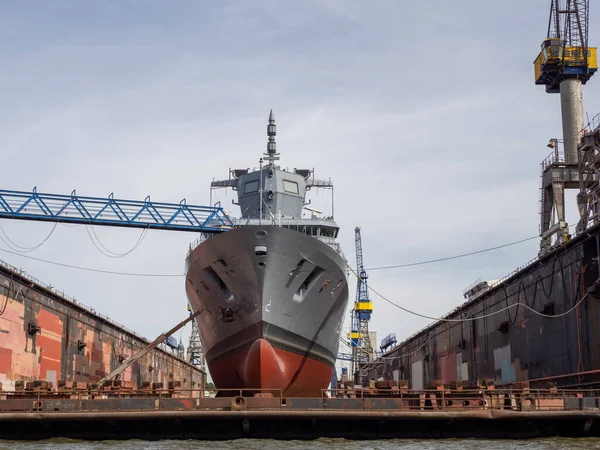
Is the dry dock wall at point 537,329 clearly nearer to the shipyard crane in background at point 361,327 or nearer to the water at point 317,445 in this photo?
the water at point 317,445

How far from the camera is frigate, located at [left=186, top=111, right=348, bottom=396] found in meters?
27.1

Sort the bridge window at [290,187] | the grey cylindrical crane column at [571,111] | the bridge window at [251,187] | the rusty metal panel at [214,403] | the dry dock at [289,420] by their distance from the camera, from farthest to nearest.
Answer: the grey cylindrical crane column at [571,111] < the bridge window at [251,187] < the bridge window at [290,187] < the rusty metal panel at [214,403] < the dry dock at [289,420]

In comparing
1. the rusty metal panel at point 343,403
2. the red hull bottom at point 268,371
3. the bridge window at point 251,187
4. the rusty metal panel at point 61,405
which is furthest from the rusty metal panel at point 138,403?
the bridge window at point 251,187

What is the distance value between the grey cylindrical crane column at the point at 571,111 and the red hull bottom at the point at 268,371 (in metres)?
31.1

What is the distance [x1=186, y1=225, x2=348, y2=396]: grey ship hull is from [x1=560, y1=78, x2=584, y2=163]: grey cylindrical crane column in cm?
2897

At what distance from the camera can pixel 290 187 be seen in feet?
126

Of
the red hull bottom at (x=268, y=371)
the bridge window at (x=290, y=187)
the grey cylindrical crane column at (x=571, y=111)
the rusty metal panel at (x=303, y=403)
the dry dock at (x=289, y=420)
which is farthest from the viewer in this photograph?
the grey cylindrical crane column at (x=571, y=111)

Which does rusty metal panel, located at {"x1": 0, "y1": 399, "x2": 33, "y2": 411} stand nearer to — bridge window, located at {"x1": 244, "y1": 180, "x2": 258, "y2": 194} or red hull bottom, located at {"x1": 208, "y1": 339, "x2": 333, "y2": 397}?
red hull bottom, located at {"x1": 208, "y1": 339, "x2": 333, "y2": 397}

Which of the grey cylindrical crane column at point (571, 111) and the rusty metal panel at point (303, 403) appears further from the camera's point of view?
the grey cylindrical crane column at point (571, 111)

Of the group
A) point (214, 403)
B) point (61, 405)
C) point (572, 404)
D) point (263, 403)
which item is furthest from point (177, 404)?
point (572, 404)

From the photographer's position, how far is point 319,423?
20.8 metres

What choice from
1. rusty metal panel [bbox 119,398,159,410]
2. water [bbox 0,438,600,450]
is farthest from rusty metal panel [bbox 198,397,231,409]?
rusty metal panel [bbox 119,398,159,410]

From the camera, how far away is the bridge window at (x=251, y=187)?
3834 cm

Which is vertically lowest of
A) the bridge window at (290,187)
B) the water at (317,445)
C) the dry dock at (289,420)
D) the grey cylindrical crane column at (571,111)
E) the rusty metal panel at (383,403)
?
the water at (317,445)
